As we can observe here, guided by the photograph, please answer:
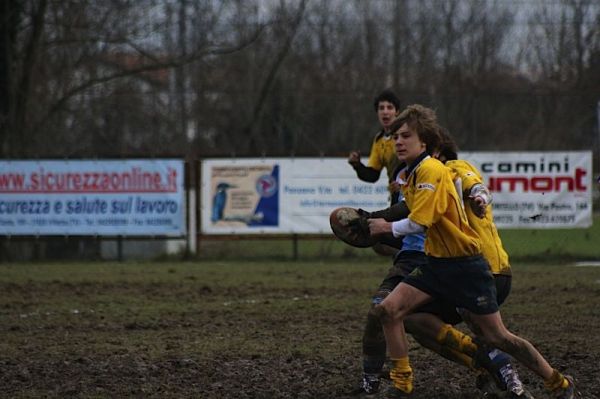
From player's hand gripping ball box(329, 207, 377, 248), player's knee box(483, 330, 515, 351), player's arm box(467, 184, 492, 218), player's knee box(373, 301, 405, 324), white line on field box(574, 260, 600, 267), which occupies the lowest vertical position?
white line on field box(574, 260, 600, 267)

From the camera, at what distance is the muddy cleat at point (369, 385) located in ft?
23.2

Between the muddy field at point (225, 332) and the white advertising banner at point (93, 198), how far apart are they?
200 centimetres

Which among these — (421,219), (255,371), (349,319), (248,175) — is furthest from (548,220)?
(421,219)

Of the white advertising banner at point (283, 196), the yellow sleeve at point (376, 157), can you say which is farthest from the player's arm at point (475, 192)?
the white advertising banner at point (283, 196)

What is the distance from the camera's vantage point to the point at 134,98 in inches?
968

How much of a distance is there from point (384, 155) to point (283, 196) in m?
9.66

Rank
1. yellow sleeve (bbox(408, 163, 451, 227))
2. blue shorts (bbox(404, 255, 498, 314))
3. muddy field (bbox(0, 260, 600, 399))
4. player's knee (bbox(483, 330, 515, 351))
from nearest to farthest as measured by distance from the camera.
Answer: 1. yellow sleeve (bbox(408, 163, 451, 227))
2. blue shorts (bbox(404, 255, 498, 314))
3. player's knee (bbox(483, 330, 515, 351))
4. muddy field (bbox(0, 260, 600, 399))

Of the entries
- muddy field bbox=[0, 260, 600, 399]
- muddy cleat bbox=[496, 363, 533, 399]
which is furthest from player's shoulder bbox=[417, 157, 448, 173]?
muddy field bbox=[0, 260, 600, 399]

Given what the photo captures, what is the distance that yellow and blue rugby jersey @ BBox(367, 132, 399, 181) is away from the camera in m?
8.95

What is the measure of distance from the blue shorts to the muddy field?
3.05 feet

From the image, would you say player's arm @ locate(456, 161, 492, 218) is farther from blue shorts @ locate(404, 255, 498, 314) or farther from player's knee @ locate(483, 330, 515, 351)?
player's knee @ locate(483, 330, 515, 351)

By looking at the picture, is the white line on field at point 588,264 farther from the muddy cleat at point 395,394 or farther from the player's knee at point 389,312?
the player's knee at point 389,312

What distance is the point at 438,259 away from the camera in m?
6.47

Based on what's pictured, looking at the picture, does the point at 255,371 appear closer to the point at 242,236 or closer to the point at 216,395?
the point at 216,395
